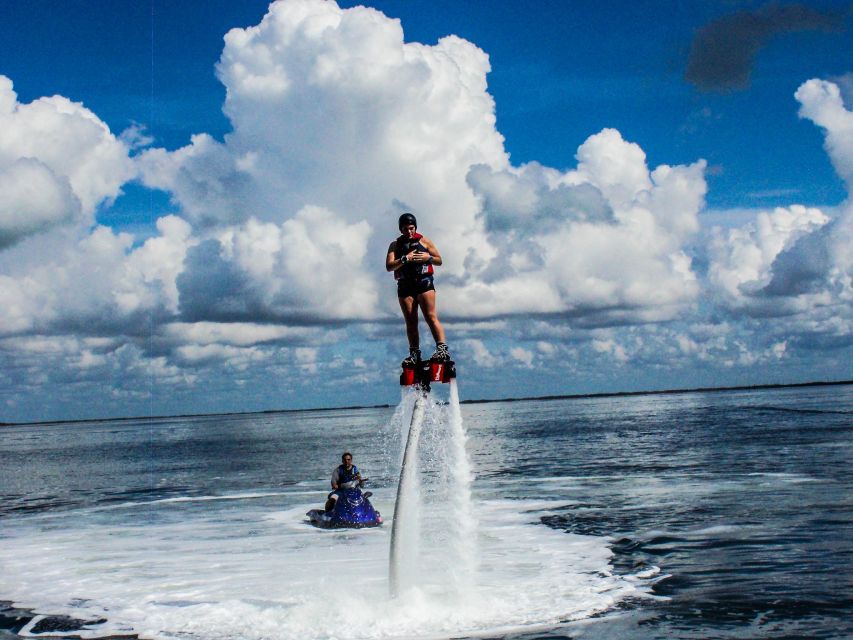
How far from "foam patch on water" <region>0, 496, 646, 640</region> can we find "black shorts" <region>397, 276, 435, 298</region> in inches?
225

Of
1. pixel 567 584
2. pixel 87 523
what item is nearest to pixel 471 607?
pixel 567 584

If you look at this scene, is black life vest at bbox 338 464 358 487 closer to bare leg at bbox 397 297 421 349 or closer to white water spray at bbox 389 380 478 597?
white water spray at bbox 389 380 478 597

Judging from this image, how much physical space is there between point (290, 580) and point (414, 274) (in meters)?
9.24

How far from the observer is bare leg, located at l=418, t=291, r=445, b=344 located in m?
12.9

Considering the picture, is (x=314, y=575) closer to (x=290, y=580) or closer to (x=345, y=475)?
(x=290, y=580)

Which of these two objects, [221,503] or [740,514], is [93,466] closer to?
[221,503]

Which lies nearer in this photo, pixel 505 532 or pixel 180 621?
pixel 180 621

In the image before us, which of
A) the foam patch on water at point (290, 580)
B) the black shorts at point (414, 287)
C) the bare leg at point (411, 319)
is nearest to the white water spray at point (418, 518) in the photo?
the foam patch on water at point (290, 580)

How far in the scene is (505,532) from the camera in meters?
25.1

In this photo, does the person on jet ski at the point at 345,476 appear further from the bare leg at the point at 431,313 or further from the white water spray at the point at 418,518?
the bare leg at the point at 431,313

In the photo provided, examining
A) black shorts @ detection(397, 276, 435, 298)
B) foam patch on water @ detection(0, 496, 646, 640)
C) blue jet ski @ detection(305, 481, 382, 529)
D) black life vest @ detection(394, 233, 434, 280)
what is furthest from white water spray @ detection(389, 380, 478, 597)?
blue jet ski @ detection(305, 481, 382, 529)

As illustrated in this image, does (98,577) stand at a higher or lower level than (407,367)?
lower

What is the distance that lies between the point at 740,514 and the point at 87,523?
2319 cm

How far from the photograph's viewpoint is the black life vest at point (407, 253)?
12.8m
